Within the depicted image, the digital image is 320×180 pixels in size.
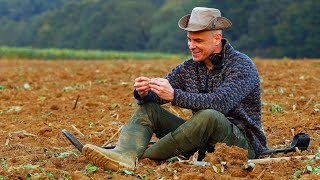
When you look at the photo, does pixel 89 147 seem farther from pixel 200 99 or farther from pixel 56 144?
pixel 56 144

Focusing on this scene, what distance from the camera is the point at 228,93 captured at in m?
5.65

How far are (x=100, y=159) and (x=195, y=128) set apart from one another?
29.3 inches

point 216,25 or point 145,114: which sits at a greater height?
point 216,25

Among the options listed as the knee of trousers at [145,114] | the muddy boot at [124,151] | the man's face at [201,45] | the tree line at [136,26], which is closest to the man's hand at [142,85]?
the knee of trousers at [145,114]

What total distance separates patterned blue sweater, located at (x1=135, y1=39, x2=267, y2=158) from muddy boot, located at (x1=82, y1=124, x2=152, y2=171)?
0.27m

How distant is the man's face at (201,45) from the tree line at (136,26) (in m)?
23.6

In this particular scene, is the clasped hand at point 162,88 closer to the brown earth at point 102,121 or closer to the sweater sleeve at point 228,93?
the sweater sleeve at point 228,93

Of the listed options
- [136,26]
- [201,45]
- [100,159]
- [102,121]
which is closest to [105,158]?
[100,159]

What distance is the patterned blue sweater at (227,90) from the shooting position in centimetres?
561

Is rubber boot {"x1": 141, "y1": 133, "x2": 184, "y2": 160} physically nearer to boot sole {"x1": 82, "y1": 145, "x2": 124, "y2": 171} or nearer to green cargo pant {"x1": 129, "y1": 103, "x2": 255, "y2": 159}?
green cargo pant {"x1": 129, "y1": 103, "x2": 255, "y2": 159}

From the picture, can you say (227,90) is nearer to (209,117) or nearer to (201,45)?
(209,117)

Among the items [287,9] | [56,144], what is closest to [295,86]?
[56,144]

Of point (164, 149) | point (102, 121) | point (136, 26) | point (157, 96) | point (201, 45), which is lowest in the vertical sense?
point (136, 26)

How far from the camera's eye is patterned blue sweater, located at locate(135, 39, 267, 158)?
5.61m
